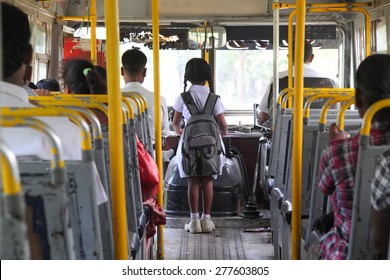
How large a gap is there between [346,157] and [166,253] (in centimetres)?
310

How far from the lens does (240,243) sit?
5941mm

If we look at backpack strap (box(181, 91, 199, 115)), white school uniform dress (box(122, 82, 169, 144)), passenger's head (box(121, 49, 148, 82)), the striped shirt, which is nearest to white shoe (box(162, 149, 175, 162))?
backpack strap (box(181, 91, 199, 115))

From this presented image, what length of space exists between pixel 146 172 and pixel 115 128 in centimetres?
122

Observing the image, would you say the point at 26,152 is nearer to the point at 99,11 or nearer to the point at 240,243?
the point at 240,243

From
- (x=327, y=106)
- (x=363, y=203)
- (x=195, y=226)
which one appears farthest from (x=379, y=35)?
(x=363, y=203)

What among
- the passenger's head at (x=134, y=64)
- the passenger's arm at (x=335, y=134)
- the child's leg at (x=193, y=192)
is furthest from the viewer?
the child's leg at (x=193, y=192)

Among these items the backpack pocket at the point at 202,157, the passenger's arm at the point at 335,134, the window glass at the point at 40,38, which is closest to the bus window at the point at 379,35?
the backpack pocket at the point at 202,157

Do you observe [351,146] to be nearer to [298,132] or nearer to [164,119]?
[298,132]

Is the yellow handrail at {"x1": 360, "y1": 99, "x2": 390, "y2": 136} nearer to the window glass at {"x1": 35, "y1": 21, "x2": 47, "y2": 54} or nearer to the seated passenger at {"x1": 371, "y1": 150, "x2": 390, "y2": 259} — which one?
the seated passenger at {"x1": 371, "y1": 150, "x2": 390, "y2": 259}

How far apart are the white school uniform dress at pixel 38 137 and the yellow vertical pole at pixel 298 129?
140cm

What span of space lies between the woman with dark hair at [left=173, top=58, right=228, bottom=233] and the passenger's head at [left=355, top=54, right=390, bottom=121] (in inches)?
126

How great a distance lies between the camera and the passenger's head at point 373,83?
274cm

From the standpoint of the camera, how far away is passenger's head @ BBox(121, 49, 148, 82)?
17.1ft

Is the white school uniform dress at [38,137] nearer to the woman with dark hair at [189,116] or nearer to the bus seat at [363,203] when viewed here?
the bus seat at [363,203]
